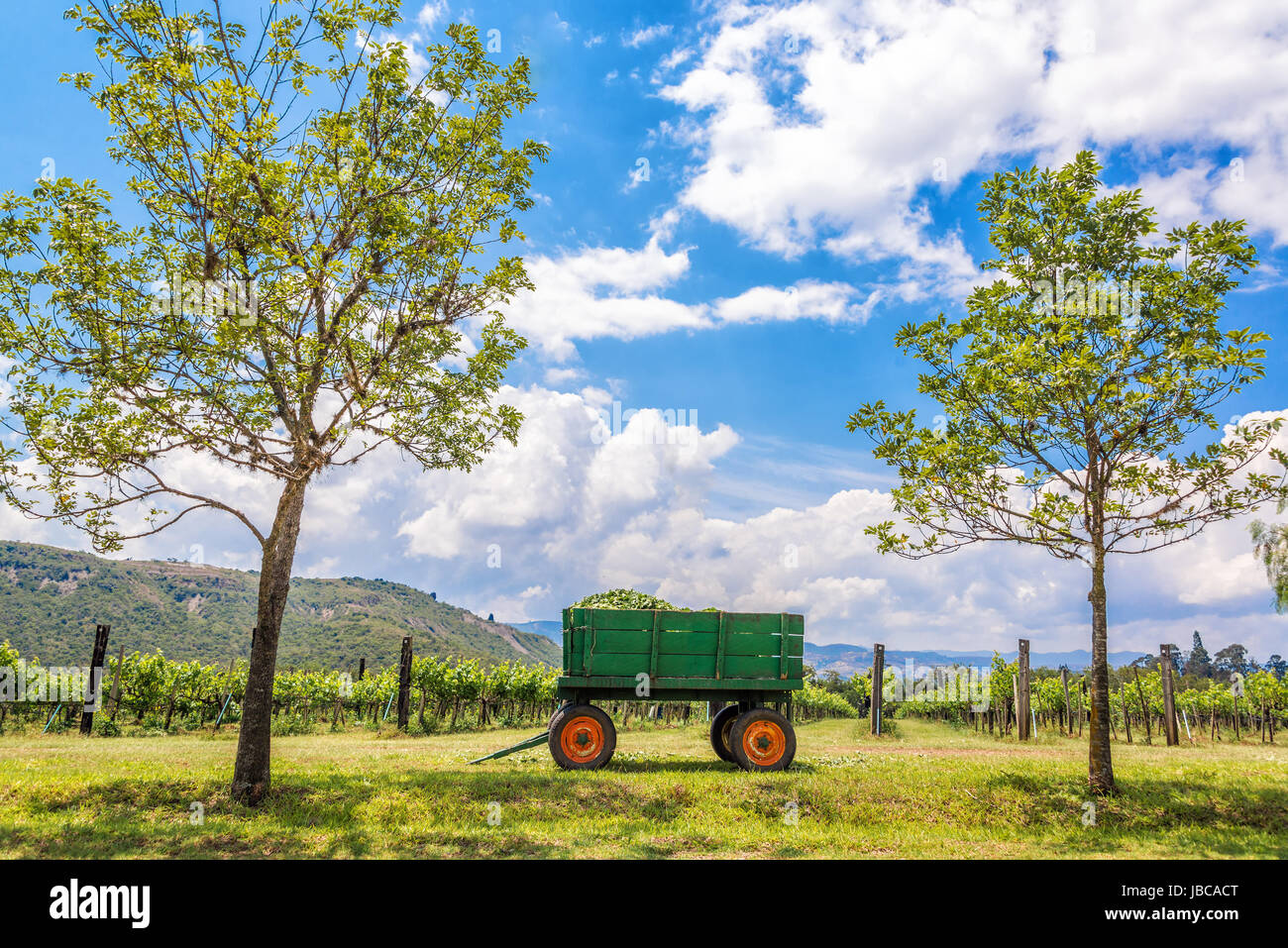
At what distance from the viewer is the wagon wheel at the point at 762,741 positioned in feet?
41.6

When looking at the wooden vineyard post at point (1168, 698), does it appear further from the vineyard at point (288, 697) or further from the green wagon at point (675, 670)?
the vineyard at point (288, 697)

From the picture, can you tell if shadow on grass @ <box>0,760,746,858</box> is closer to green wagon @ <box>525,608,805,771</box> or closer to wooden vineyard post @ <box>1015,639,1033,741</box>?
green wagon @ <box>525,608,805,771</box>

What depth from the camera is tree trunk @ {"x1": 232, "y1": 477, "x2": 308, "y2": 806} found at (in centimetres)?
1038

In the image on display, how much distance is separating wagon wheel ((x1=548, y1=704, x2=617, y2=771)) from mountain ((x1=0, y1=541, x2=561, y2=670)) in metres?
44.5

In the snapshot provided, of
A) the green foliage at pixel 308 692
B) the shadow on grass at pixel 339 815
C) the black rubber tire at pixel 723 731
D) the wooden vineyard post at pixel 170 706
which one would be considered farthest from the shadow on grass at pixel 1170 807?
the wooden vineyard post at pixel 170 706

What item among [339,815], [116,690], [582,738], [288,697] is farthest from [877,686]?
[116,690]

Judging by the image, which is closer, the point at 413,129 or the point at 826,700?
the point at 413,129

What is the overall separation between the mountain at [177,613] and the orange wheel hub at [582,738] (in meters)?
44.5

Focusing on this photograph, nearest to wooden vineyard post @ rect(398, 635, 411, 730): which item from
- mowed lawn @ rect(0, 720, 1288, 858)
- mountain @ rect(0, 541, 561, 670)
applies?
mowed lawn @ rect(0, 720, 1288, 858)
